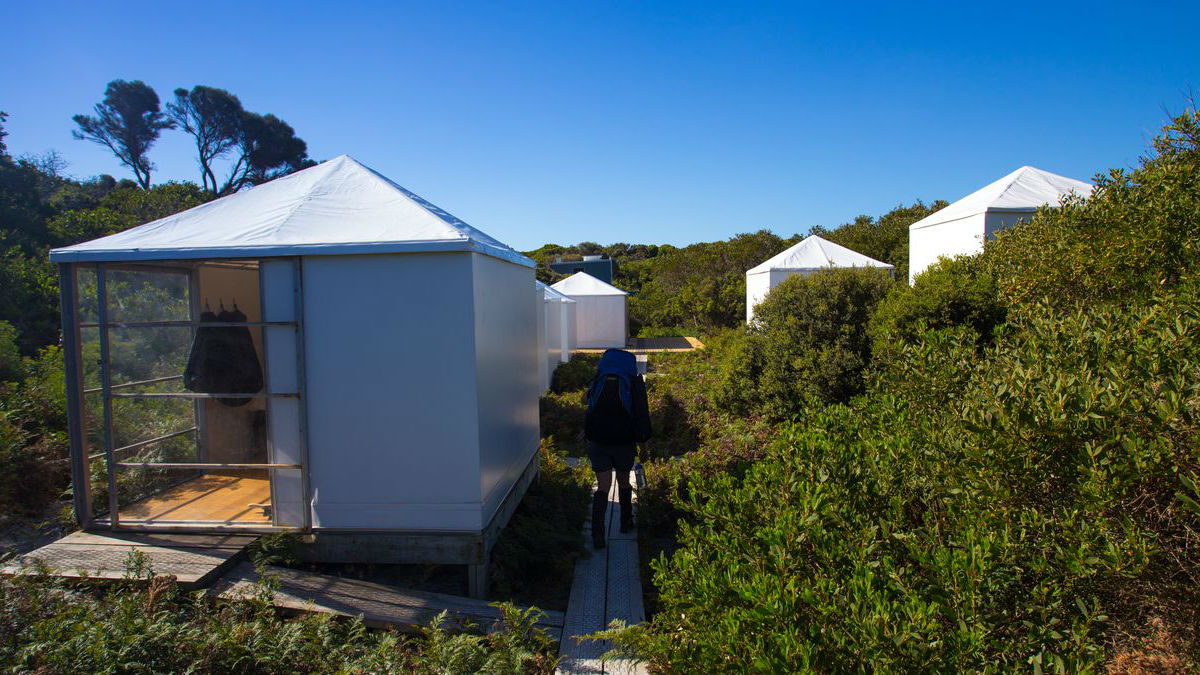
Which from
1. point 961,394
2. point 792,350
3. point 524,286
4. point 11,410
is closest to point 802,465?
point 961,394

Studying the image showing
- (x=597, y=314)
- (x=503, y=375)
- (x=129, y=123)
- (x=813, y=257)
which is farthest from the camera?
(x=129, y=123)

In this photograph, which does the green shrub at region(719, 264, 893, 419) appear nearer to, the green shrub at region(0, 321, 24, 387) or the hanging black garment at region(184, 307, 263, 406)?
the hanging black garment at region(184, 307, 263, 406)

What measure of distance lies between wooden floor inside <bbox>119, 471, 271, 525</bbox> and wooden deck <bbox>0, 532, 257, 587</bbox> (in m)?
0.15

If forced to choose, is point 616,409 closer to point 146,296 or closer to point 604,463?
point 604,463

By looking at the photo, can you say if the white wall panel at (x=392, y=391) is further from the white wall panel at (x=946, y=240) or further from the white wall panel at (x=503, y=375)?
the white wall panel at (x=946, y=240)

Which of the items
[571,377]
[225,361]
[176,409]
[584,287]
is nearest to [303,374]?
[225,361]

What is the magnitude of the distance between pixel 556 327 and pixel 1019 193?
379 inches

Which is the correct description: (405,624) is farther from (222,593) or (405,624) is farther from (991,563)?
(991,563)

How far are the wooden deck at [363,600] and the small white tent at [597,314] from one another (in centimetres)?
1861

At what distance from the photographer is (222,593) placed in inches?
158

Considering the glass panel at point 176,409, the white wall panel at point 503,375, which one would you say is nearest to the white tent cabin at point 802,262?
the white wall panel at point 503,375

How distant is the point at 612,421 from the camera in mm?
5613

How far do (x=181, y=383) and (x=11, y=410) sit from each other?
336cm

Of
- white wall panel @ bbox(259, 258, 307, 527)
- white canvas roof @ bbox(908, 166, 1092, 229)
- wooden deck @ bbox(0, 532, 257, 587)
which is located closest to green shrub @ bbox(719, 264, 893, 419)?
white canvas roof @ bbox(908, 166, 1092, 229)
